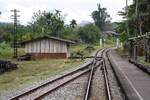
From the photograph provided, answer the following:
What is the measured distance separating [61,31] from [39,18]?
30.6 ft

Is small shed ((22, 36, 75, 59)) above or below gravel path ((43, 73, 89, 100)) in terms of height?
above

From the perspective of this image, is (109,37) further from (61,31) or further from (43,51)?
(43,51)

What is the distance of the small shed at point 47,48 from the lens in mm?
62344

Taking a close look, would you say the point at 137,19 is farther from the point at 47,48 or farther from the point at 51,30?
the point at 51,30

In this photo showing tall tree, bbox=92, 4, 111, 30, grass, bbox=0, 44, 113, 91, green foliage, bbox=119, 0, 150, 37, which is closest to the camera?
grass, bbox=0, 44, 113, 91

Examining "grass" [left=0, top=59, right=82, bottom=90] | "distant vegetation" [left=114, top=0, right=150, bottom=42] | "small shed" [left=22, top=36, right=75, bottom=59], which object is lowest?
"grass" [left=0, top=59, right=82, bottom=90]

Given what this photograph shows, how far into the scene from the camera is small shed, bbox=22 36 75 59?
6234 cm

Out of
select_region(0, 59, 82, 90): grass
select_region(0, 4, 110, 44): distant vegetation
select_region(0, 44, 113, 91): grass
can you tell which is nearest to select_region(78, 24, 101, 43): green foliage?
select_region(0, 4, 110, 44): distant vegetation

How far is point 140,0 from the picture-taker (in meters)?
63.2

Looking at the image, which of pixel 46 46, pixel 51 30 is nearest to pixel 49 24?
pixel 51 30

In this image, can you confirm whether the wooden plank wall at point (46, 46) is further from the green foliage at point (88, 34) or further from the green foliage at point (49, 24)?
the green foliage at point (88, 34)

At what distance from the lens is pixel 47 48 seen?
62.8m

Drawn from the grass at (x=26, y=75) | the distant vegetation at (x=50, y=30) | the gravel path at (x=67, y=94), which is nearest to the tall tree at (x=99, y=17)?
the distant vegetation at (x=50, y=30)

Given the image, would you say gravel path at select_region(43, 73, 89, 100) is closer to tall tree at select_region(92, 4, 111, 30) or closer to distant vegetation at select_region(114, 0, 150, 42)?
distant vegetation at select_region(114, 0, 150, 42)
